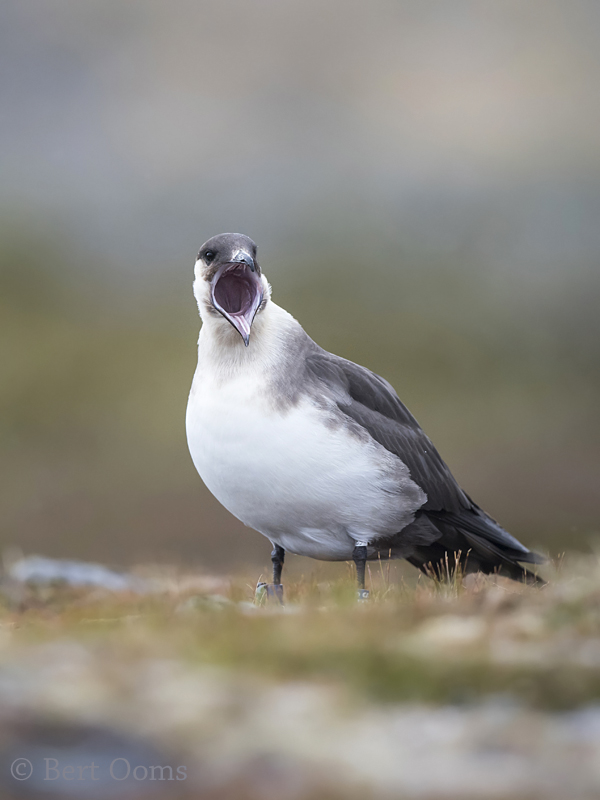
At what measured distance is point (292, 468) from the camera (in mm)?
5242

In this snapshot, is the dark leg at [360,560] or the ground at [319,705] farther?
the dark leg at [360,560]

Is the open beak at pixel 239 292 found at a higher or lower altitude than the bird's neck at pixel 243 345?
higher

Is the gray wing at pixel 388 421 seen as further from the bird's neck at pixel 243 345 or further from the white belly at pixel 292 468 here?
the bird's neck at pixel 243 345

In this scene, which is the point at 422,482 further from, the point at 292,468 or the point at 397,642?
the point at 397,642

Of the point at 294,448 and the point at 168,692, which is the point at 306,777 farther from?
the point at 294,448

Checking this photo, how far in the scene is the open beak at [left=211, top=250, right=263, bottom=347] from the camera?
215 inches

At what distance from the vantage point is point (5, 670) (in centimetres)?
306

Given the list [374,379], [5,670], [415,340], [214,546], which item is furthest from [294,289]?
[5,670]

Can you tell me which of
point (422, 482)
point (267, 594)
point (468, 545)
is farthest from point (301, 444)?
point (468, 545)

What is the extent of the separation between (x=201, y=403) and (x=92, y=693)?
2891 mm

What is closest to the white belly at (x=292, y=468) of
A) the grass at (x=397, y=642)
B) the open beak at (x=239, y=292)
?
the open beak at (x=239, y=292)

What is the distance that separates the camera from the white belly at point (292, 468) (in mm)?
5254

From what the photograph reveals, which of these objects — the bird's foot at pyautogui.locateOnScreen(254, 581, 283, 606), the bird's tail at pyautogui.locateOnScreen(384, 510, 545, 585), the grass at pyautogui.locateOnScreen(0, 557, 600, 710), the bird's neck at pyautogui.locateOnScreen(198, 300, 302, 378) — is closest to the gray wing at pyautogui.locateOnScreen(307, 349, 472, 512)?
the bird's tail at pyautogui.locateOnScreen(384, 510, 545, 585)

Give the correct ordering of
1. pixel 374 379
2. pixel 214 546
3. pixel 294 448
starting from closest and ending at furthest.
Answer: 1. pixel 294 448
2. pixel 374 379
3. pixel 214 546
